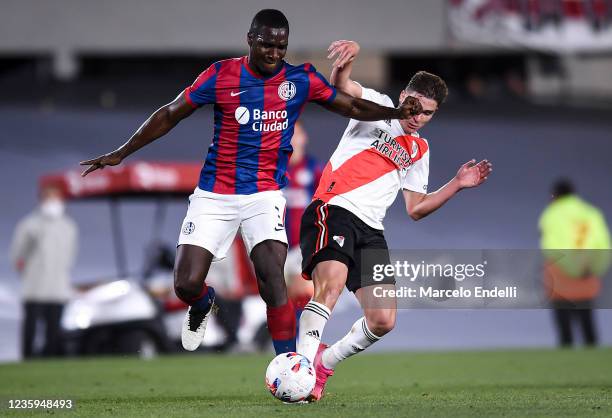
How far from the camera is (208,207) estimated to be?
271 inches

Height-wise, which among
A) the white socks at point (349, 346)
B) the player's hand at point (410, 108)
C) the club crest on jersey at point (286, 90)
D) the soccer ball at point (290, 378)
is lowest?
the soccer ball at point (290, 378)

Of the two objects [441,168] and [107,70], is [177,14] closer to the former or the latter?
[107,70]

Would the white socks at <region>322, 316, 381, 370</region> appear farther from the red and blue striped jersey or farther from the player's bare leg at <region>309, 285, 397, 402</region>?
the red and blue striped jersey

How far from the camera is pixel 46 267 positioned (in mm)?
13609

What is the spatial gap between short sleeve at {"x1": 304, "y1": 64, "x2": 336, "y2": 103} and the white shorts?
598mm

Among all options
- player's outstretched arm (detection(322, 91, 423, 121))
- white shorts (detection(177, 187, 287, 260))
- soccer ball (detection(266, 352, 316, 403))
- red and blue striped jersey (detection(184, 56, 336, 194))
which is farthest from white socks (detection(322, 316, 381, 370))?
player's outstretched arm (detection(322, 91, 423, 121))

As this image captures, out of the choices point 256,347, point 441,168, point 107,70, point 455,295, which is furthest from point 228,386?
point 107,70

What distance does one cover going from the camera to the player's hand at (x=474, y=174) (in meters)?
7.14

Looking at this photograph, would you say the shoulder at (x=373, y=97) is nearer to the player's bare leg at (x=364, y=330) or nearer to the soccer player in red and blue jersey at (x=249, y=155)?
the soccer player in red and blue jersey at (x=249, y=155)

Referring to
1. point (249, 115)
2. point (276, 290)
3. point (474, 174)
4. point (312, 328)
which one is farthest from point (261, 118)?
point (474, 174)

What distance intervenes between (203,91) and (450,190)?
5.29 ft

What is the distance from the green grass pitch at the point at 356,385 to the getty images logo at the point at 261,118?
5.06ft

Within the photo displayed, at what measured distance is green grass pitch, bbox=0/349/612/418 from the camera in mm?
6230

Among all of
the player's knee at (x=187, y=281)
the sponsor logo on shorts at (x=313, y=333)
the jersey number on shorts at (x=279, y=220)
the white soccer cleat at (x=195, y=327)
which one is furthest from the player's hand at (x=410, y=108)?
the white soccer cleat at (x=195, y=327)
